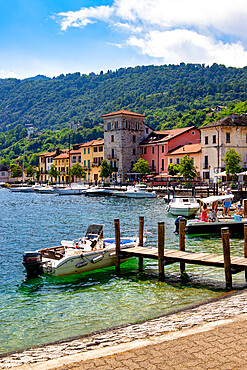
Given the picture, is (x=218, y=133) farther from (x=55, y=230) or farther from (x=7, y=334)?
(x=7, y=334)

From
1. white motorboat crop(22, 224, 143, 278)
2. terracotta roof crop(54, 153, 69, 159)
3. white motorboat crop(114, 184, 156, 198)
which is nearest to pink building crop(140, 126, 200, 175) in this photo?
white motorboat crop(114, 184, 156, 198)

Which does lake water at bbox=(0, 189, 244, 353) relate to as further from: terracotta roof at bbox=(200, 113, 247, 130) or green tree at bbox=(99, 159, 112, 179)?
green tree at bbox=(99, 159, 112, 179)

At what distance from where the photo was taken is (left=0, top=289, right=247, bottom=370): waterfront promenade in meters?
7.71

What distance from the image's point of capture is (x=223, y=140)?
231ft

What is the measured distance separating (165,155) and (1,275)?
71210 mm

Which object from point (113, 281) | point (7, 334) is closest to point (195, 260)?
point (113, 281)

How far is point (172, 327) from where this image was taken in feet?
33.7

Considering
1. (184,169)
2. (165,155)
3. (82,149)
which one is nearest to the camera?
(184,169)

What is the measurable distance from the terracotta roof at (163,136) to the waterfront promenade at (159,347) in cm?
7943

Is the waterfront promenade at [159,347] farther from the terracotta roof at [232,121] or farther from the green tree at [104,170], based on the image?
the green tree at [104,170]

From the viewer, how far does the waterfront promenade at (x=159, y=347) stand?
25.3 ft

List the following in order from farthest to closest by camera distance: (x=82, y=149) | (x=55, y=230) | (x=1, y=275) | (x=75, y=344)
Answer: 1. (x=82, y=149)
2. (x=55, y=230)
3. (x=1, y=275)
4. (x=75, y=344)

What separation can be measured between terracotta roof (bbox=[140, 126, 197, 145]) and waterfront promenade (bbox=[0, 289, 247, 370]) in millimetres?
79428

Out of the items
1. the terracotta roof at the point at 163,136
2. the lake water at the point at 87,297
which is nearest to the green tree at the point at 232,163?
the terracotta roof at the point at 163,136
